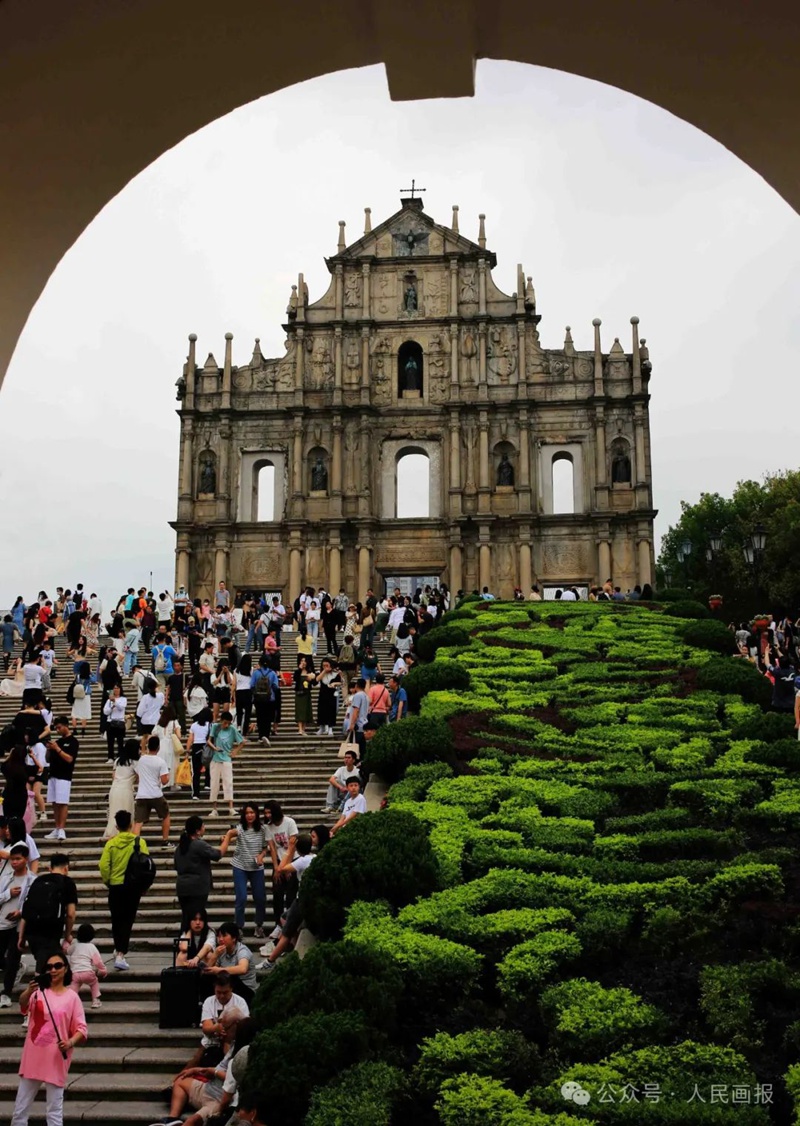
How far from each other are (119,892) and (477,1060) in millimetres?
3991

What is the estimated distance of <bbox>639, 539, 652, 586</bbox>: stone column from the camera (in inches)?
1544

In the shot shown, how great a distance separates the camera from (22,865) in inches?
396

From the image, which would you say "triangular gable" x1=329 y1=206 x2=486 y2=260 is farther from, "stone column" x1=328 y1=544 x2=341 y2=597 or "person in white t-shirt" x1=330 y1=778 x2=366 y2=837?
"person in white t-shirt" x1=330 y1=778 x2=366 y2=837

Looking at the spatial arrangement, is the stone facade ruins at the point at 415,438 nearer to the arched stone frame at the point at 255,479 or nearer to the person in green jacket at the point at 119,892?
the arched stone frame at the point at 255,479

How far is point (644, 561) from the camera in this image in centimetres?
3925

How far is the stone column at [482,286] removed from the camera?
41.7 metres

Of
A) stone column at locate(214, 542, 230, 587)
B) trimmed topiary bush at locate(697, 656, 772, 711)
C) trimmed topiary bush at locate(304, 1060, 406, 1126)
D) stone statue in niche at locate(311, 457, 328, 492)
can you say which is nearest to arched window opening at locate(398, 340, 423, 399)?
stone statue in niche at locate(311, 457, 328, 492)

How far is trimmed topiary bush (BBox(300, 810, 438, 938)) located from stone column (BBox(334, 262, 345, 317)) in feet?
109

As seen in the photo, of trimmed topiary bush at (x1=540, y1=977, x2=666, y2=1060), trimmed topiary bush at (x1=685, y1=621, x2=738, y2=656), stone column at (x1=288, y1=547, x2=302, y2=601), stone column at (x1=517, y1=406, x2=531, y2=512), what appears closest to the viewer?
trimmed topiary bush at (x1=540, y1=977, x2=666, y2=1060)

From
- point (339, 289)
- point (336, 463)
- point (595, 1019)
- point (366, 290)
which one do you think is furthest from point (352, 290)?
point (595, 1019)

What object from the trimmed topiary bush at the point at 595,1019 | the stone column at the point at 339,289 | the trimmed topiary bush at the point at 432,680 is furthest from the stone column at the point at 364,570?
the trimmed topiary bush at the point at 595,1019

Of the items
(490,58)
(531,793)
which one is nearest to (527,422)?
(531,793)

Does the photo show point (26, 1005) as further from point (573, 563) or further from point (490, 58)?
point (573, 563)

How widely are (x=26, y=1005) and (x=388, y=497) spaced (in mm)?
33352
